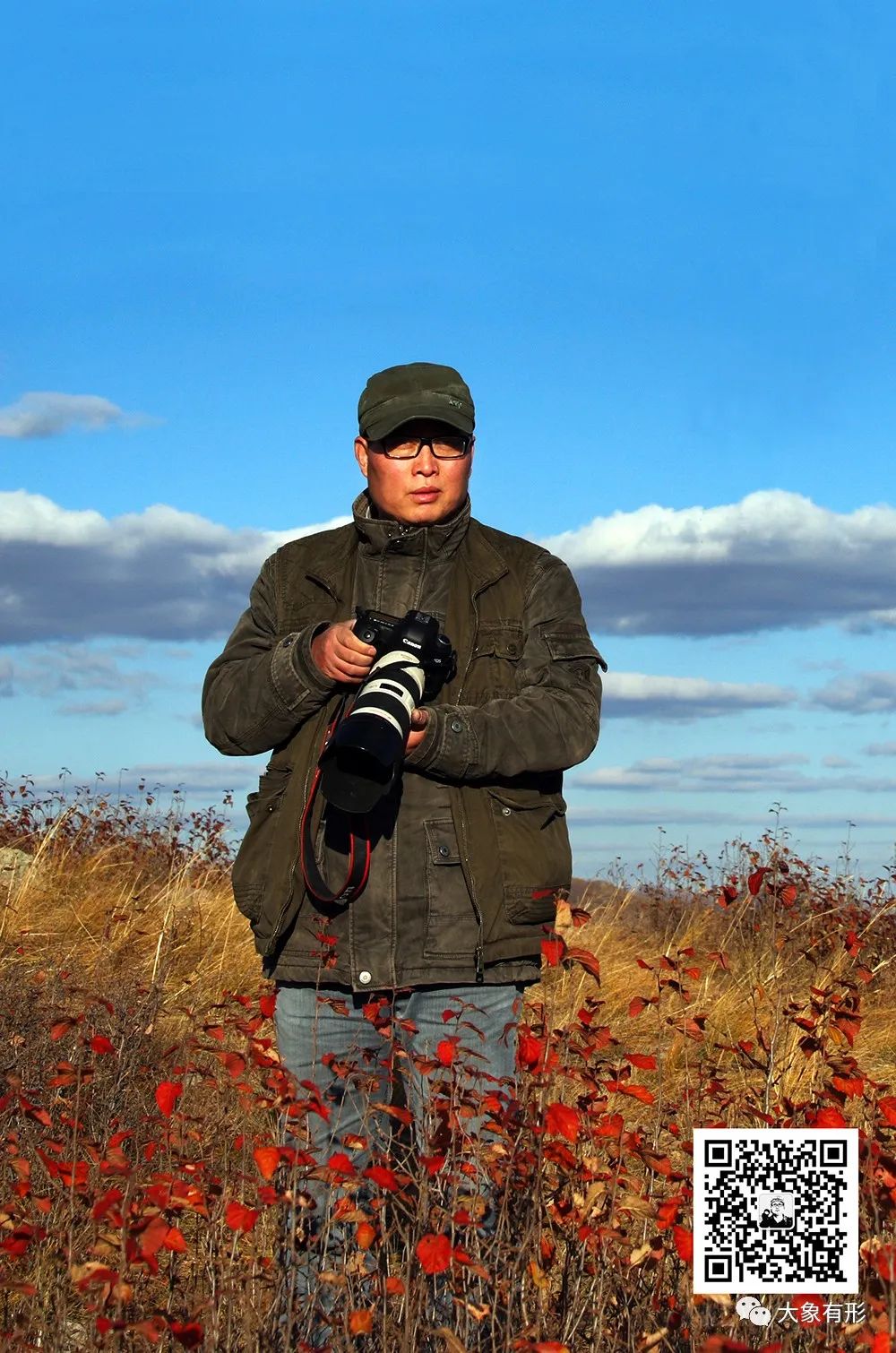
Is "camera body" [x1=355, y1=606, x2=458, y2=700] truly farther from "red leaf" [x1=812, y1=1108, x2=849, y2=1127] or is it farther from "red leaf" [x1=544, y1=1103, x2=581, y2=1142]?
"red leaf" [x1=812, y1=1108, x2=849, y2=1127]

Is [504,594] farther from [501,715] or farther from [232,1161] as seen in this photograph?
[232,1161]

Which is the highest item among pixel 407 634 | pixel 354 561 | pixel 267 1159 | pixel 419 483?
pixel 419 483

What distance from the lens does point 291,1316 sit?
Answer: 10.3ft

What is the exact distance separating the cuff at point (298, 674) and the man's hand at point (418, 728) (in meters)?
0.31

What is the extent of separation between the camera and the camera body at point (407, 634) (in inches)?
139

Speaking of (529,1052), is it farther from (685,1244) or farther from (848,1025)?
(848,1025)

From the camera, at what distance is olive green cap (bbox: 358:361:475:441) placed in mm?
3738

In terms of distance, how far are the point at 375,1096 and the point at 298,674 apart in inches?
45.5

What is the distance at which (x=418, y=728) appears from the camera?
11.5ft

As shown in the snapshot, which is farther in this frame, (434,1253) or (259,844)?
(259,844)

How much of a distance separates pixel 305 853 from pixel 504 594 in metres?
0.91

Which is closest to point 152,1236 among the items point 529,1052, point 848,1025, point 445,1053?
point 445,1053

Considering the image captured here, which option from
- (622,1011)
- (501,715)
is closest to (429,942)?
(501,715)

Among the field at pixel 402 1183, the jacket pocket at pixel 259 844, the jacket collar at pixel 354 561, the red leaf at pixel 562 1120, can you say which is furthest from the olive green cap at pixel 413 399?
the red leaf at pixel 562 1120
